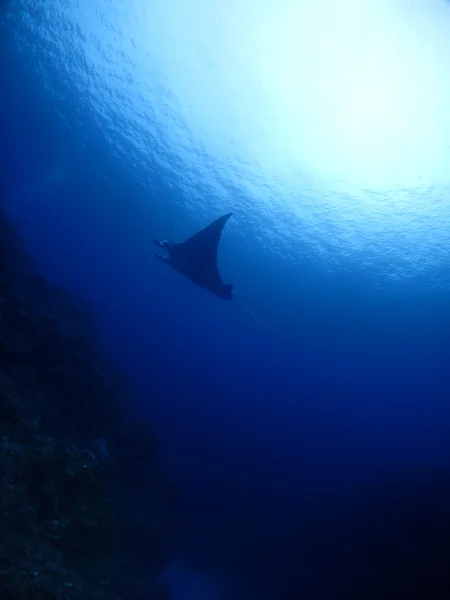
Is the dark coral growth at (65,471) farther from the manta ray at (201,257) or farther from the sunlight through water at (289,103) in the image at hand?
the sunlight through water at (289,103)

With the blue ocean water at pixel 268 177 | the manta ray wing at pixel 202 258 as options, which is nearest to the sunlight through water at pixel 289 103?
the blue ocean water at pixel 268 177

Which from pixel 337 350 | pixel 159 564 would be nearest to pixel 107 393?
pixel 159 564

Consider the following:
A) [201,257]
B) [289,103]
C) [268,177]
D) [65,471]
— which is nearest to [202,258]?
[201,257]

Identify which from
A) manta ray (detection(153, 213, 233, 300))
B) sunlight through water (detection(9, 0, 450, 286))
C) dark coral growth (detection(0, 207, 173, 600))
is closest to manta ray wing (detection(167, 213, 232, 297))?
manta ray (detection(153, 213, 233, 300))

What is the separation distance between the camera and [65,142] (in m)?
34.5

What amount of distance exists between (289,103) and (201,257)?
402 inches

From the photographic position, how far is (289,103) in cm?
1648

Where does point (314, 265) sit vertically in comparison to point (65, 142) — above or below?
above

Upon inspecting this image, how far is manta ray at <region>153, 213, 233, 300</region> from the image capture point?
10209mm

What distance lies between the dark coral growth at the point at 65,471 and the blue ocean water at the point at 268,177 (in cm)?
791

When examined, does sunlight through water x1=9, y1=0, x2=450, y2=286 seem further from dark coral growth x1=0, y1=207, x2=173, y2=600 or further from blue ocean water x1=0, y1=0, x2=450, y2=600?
dark coral growth x1=0, y1=207, x2=173, y2=600

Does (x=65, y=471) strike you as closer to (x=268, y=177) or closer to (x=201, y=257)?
(x=201, y=257)

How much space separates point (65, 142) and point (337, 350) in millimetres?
44305

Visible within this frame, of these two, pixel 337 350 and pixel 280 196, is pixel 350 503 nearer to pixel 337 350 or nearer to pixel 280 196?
pixel 280 196
